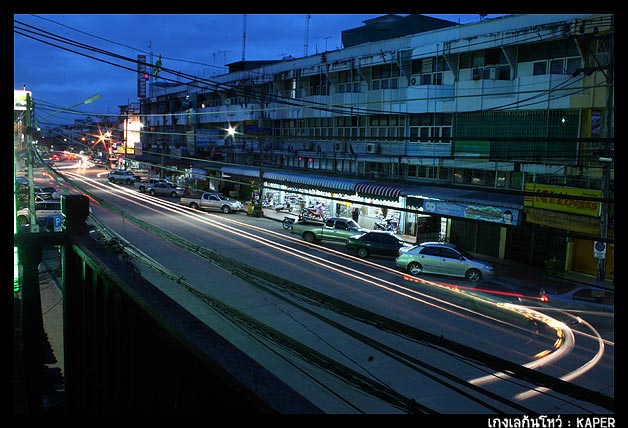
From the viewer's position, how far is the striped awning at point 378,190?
731 inches

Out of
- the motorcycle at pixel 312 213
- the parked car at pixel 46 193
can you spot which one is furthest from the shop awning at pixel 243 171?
the parked car at pixel 46 193

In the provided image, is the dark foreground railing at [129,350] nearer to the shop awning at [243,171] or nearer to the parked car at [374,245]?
the parked car at [374,245]

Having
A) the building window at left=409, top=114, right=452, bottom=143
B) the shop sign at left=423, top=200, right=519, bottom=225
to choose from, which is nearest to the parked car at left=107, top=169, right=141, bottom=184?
the building window at left=409, top=114, right=452, bottom=143

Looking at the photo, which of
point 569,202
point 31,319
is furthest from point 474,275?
point 31,319

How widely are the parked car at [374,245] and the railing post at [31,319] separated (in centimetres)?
1410

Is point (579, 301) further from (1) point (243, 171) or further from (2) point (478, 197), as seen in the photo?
(1) point (243, 171)

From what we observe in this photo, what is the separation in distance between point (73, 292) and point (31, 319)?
101 centimetres

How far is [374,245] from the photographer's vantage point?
58.9 feet

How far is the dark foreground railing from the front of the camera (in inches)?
50.9

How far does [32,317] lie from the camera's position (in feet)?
11.9

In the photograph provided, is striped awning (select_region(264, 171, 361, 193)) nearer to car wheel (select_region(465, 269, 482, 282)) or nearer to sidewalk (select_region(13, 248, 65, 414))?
car wheel (select_region(465, 269, 482, 282))

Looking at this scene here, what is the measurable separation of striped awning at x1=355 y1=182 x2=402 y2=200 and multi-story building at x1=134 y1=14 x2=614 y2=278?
5 centimetres

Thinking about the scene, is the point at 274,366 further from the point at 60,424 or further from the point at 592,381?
the point at 60,424
